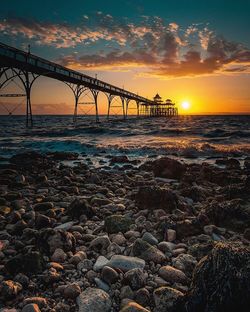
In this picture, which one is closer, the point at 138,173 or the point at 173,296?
the point at 173,296

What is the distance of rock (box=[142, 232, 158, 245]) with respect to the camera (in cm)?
345

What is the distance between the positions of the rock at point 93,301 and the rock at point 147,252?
76cm

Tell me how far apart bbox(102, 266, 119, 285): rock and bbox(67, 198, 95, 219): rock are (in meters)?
1.81

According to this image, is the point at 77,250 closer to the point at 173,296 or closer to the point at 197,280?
the point at 173,296

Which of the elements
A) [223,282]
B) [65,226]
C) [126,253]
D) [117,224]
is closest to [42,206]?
[65,226]

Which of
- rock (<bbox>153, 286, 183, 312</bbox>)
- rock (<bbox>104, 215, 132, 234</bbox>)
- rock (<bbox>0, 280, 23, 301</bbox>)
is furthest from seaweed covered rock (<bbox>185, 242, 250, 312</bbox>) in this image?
rock (<bbox>104, 215, 132, 234</bbox>)

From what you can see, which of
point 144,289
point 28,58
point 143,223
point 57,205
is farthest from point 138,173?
point 28,58

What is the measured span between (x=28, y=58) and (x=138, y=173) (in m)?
15.4

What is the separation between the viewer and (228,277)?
1866 millimetres

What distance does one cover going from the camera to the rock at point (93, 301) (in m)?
2.22

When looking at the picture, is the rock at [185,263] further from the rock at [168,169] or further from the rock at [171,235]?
the rock at [168,169]

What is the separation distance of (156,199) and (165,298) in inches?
101

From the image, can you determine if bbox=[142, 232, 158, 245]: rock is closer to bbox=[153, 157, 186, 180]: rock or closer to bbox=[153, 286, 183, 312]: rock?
bbox=[153, 286, 183, 312]: rock

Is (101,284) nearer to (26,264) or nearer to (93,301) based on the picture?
(93,301)
